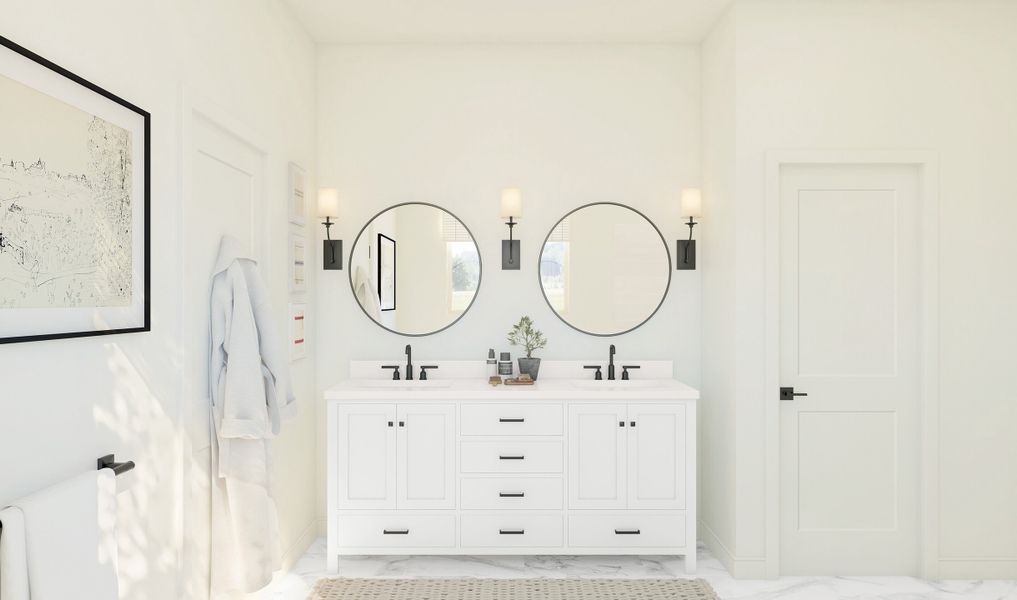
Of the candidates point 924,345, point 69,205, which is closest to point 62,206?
point 69,205

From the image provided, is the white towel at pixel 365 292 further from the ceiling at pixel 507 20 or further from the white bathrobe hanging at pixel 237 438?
the ceiling at pixel 507 20

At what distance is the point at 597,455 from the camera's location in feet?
9.93

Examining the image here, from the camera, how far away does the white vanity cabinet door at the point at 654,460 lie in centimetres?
302

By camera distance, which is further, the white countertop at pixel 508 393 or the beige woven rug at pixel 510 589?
the white countertop at pixel 508 393

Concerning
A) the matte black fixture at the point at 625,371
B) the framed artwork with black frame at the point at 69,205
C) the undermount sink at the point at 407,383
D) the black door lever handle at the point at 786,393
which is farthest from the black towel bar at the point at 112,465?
the black door lever handle at the point at 786,393

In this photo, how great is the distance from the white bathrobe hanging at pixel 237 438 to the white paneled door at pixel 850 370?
7.95 ft

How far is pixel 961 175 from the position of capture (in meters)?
3.02

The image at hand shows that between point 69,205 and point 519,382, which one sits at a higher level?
point 69,205

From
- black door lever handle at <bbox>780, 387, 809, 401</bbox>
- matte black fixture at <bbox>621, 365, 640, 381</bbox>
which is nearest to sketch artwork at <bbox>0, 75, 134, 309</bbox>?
matte black fixture at <bbox>621, 365, 640, 381</bbox>

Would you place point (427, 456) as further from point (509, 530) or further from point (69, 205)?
point (69, 205)

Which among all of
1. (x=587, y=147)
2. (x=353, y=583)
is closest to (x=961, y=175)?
(x=587, y=147)

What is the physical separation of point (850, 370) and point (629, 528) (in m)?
1.35

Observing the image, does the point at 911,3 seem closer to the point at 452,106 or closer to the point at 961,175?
the point at 961,175

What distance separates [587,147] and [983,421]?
96.4 inches
